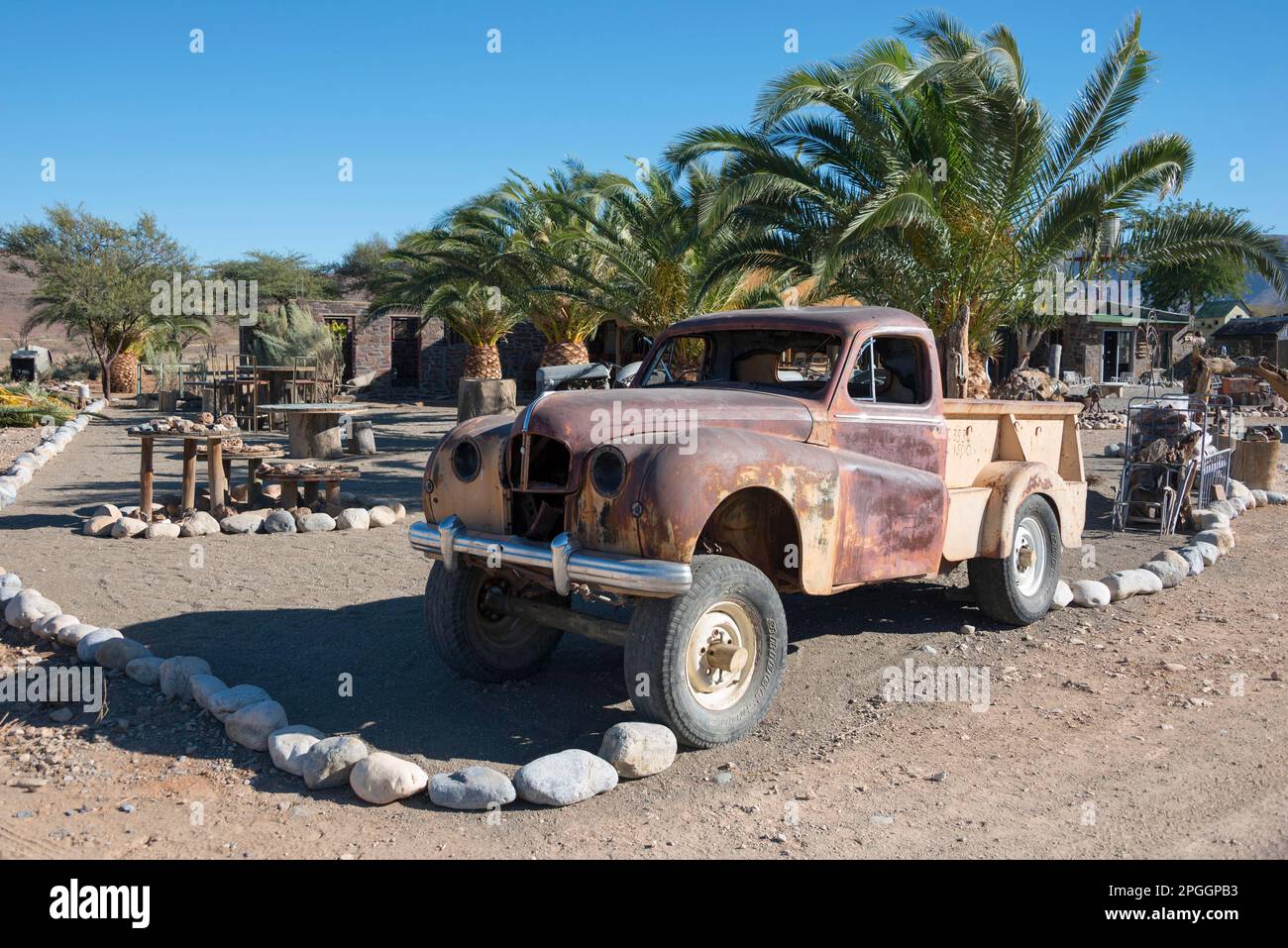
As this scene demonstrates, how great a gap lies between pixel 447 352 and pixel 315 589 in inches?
1018

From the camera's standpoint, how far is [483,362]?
25.4m

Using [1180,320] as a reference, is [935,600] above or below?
below

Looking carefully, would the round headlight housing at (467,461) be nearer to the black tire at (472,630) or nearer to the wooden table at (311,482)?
the black tire at (472,630)

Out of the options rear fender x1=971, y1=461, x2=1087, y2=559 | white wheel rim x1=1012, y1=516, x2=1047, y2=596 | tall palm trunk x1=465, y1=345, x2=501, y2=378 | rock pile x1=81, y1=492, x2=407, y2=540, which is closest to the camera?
rear fender x1=971, y1=461, x2=1087, y2=559

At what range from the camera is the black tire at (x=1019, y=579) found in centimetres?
699

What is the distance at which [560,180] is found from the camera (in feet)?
69.4

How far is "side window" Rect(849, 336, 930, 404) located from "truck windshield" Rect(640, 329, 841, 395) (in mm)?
208

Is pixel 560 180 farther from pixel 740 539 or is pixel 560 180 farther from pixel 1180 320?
pixel 1180 320

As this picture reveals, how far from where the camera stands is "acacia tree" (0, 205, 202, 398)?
31.3 metres

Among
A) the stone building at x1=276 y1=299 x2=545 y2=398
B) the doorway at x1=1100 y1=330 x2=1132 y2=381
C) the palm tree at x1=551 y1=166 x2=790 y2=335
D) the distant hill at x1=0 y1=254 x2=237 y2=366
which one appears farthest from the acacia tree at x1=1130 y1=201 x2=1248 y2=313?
the distant hill at x1=0 y1=254 x2=237 y2=366

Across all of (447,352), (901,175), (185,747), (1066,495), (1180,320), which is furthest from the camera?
(1180,320)

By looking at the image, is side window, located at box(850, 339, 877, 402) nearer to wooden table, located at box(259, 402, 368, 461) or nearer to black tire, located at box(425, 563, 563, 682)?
black tire, located at box(425, 563, 563, 682)

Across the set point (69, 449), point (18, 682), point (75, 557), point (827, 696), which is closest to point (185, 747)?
point (18, 682)

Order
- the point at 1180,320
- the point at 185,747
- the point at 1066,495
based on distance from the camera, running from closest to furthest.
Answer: the point at 185,747
the point at 1066,495
the point at 1180,320
